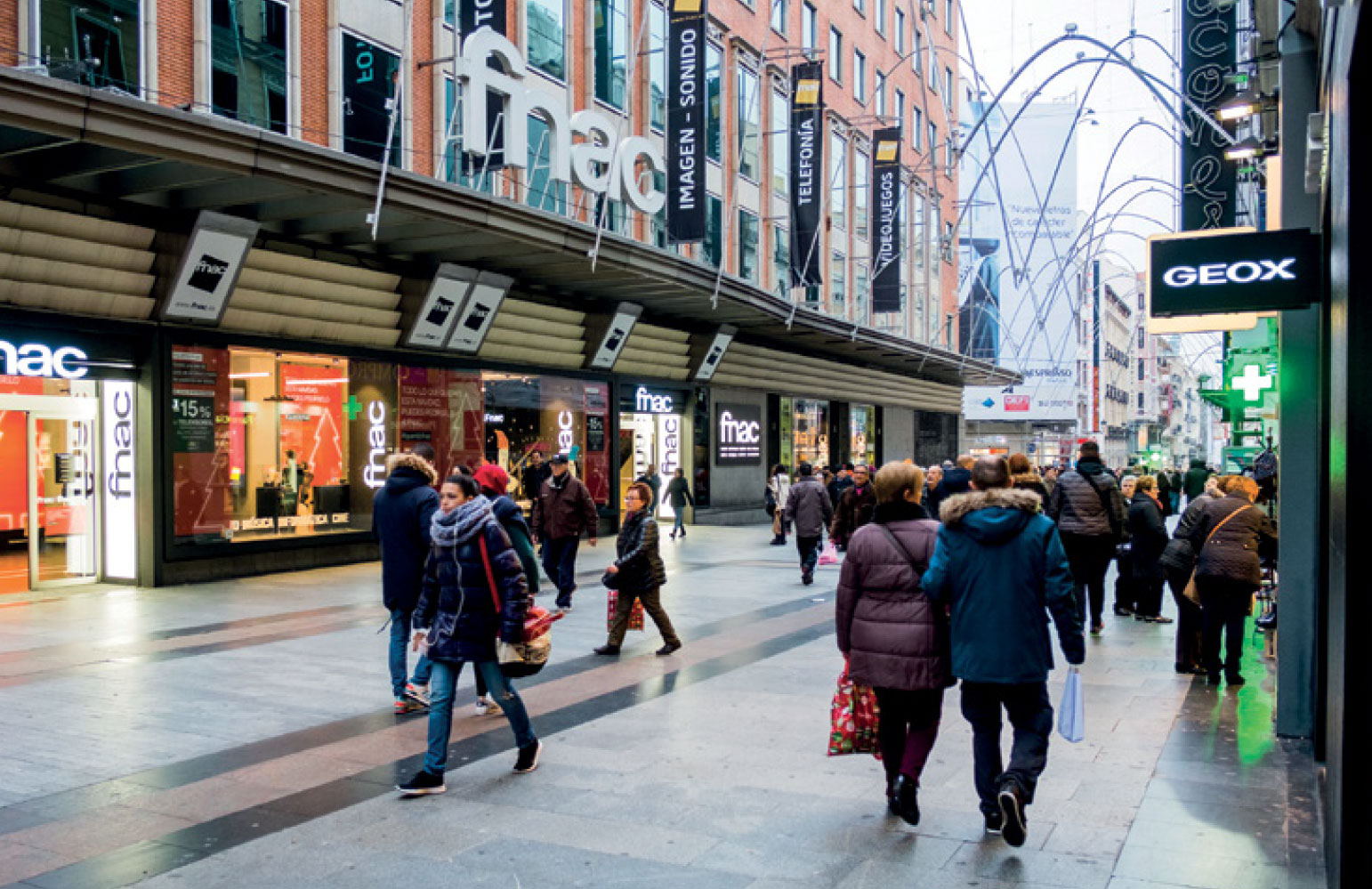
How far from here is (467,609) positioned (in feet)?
20.6

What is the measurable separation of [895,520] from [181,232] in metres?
12.0

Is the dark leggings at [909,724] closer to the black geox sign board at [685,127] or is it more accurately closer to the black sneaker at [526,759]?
the black sneaker at [526,759]

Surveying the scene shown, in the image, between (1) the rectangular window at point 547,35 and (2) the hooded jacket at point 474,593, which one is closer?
(2) the hooded jacket at point 474,593

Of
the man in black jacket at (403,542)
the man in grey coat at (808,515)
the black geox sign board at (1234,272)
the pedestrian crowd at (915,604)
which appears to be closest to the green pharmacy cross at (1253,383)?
the man in grey coat at (808,515)

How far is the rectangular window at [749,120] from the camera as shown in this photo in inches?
1192

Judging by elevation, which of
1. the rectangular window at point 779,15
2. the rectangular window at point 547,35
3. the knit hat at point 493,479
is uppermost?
the rectangular window at point 779,15

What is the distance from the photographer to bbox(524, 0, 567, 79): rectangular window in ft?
→ 72.7

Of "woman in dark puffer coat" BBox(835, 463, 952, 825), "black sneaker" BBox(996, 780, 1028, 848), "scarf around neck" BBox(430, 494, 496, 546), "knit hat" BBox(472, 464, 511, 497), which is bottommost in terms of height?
"black sneaker" BBox(996, 780, 1028, 848)

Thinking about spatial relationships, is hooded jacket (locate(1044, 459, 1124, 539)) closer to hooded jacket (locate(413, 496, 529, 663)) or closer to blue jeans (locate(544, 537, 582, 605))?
blue jeans (locate(544, 537, 582, 605))

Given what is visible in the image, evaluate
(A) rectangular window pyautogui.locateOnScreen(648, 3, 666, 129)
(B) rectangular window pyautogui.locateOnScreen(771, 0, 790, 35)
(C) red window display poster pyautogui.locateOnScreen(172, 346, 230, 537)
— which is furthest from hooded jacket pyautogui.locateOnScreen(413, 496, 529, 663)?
(B) rectangular window pyautogui.locateOnScreen(771, 0, 790, 35)

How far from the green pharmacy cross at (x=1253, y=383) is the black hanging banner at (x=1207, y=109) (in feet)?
23.0

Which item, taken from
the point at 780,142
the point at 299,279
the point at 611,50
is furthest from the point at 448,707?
the point at 780,142

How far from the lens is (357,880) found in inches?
194

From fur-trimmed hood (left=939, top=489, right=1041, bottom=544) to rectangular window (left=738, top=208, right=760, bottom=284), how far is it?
26035 mm
